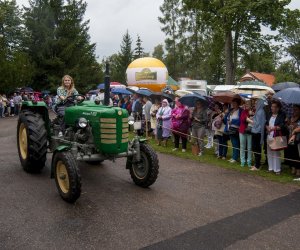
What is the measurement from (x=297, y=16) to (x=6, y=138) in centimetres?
Result: 1930

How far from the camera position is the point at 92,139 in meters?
6.19

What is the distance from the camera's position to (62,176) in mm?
5641

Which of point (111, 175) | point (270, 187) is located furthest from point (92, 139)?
point (270, 187)

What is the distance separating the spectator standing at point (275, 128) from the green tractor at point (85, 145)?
3.03m

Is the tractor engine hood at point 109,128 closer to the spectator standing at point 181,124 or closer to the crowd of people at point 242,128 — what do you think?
the crowd of people at point 242,128

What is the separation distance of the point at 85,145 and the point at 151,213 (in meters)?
1.67

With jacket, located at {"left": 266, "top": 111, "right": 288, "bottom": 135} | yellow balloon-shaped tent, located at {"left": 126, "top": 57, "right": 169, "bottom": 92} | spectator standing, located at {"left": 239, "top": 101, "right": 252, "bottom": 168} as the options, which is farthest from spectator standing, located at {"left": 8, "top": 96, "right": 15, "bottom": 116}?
jacket, located at {"left": 266, "top": 111, "right": 288, "bottom": 135}

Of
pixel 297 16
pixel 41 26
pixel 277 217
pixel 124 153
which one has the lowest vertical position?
pixel 277 217

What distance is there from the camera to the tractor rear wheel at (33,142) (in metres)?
6.68

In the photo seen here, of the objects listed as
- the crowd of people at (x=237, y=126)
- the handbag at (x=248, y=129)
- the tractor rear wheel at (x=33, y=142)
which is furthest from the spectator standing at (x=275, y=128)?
the tractor rear wheel at (x=33, y=142)

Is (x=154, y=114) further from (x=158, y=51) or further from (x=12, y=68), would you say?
(x=158, y=51)

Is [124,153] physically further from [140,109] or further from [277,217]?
[140,109]

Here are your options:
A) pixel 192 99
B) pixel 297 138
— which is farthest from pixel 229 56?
pixel 297 138

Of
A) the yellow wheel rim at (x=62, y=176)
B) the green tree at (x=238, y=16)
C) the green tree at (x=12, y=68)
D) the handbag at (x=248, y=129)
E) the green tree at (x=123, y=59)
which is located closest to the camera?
the yellow wheel rim at (x=62, y=176)
